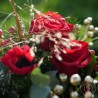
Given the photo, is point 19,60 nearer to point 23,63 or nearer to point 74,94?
point 23,63

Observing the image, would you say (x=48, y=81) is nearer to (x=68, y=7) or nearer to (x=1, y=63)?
(x=1, y=63)

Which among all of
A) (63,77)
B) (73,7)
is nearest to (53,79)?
(63,77)

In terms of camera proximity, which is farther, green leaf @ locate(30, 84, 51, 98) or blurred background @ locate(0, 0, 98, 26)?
blurred background @ locate(0, 0, 98, 26)

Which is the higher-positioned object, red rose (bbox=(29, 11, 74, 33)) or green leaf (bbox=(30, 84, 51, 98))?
red rose (bbox=(29, 11, 74, 33))

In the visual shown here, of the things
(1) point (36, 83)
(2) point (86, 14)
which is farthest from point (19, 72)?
(2) point (86, 14)

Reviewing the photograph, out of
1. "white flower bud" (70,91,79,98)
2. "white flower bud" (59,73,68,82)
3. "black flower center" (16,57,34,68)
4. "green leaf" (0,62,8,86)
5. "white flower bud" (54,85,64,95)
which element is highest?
"black flower center" (16,57,34,68)

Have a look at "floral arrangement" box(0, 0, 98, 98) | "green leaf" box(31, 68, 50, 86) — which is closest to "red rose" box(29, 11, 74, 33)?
"floral arrangement" box(0, 0, 98, 98)

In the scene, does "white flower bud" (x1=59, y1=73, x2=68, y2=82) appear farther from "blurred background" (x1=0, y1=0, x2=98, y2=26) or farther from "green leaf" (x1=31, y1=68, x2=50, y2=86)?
"blurred background" (x1=0, y1=0, x2=98, y2=26)
